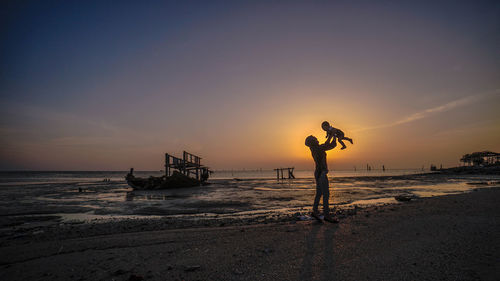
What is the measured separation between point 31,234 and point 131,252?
4.43 meters

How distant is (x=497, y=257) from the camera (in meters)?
3.09

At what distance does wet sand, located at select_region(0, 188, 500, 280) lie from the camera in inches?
112

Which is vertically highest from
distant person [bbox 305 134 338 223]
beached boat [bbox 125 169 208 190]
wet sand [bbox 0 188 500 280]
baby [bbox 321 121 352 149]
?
baby [bbox 321 121 352 149]

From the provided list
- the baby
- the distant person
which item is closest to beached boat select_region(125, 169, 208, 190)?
the distant person

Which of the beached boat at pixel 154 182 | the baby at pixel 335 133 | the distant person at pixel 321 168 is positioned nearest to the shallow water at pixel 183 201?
the distant person at pixel 321 168

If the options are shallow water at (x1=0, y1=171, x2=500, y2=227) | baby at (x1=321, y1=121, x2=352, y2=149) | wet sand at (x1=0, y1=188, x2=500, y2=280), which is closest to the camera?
wet sand at (x1=0, y1=188, x2=500, y2=280)

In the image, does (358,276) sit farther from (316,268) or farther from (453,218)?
(453,218)

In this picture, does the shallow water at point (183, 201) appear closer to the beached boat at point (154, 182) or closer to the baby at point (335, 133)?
the baby at point (335, 133)

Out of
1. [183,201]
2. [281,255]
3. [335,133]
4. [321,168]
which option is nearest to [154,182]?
[183,201]

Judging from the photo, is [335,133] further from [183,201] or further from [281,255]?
[183,201]

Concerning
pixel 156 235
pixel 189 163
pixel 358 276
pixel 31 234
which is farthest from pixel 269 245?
pixel 189 163

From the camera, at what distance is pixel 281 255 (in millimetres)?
3465

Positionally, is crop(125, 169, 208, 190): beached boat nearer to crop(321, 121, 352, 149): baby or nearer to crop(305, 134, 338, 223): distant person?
crop(305, 134, 338, 223): distant person

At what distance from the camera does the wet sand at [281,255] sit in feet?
9.30
